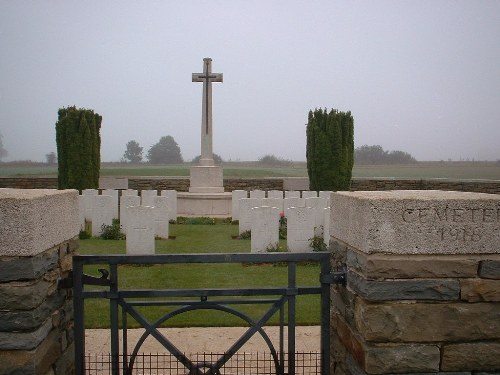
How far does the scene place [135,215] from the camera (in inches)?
286

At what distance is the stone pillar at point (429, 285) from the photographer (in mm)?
2301

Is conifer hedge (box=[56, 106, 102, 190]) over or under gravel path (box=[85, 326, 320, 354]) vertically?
over

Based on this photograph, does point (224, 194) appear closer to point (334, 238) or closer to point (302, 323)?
point (302, 323)

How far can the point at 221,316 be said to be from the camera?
15.3 ft

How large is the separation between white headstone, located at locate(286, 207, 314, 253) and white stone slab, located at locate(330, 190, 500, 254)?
17.4ft

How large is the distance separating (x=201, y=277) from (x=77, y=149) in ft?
33.2

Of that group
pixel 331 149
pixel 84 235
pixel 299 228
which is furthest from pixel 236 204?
pixel 331 149

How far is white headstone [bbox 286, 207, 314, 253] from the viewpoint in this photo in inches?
303

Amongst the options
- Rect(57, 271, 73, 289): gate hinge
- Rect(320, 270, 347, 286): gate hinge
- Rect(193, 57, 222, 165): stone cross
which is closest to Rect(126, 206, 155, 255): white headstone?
Rect(57, 271, 73, 289): gate hinge

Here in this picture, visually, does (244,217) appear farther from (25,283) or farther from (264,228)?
(25,283)

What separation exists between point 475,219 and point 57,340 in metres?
2.44

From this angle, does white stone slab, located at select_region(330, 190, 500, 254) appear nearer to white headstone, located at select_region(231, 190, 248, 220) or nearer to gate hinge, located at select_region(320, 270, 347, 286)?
gate hinge, located at select_region(320, 270, 347, 286)

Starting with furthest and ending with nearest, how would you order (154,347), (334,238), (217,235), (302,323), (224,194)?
1. (224,194)
2. (217,235)
3. (302,323)
4. (154,347)
5. (334,238)

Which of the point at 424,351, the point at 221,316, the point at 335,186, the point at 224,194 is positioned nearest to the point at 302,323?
the point at 221,316
